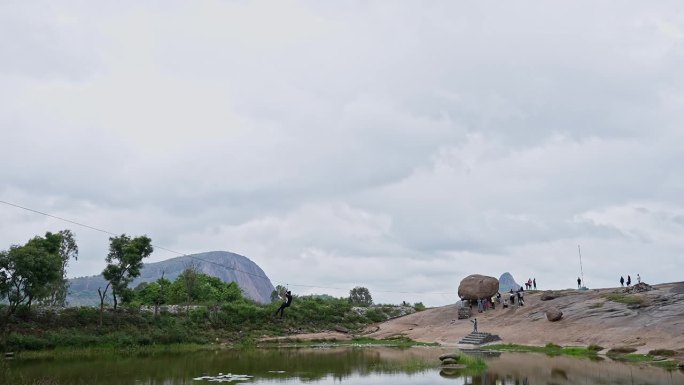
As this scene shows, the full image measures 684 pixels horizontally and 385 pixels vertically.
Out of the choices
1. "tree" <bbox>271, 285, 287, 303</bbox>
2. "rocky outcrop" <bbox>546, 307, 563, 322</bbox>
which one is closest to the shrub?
"rocky outcrop" <bbox>546, 307, 563, 322</bbox>

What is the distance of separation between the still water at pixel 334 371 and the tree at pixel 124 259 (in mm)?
17053

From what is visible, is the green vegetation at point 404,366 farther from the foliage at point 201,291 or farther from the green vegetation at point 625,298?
the foliage at point 201,291

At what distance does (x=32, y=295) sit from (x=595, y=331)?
48.2 meters

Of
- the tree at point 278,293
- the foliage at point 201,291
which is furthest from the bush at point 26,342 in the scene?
the tree at point 278,293

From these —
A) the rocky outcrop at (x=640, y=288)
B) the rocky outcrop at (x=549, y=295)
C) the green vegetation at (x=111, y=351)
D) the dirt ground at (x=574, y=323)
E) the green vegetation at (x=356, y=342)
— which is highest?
the rocky outcrop at (x=640, y=288)

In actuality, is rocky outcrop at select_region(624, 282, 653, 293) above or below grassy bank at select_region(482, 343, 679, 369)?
above

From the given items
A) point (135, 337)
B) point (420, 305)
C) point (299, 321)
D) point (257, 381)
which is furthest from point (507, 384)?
point (420, 305)

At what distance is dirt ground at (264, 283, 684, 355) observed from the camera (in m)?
40.4

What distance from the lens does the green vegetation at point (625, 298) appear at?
48.2 m

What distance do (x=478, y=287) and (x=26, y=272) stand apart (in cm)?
4786

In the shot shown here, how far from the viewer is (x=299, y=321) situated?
2731 inches

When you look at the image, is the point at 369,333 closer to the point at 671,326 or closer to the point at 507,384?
the point at 671,326

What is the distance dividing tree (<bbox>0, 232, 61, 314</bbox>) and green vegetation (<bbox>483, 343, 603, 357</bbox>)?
126ft

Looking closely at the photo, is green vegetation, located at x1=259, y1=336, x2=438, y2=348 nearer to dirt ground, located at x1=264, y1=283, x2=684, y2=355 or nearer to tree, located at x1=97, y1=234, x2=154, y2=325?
dirt ground, located at x1=264, y1=283, x2=684, y2=355
